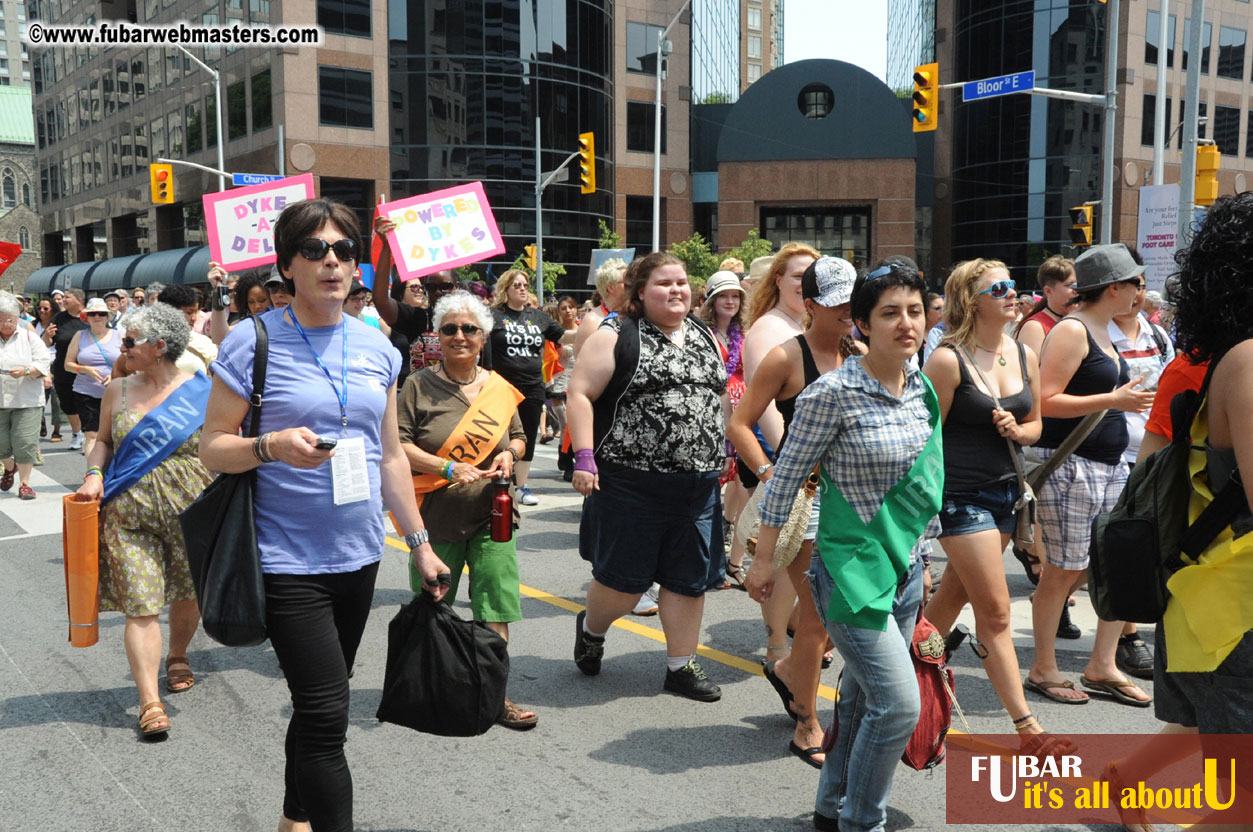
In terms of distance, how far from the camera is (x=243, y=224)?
8.88 m

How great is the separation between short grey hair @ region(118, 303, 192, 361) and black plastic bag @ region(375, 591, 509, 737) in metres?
2.10

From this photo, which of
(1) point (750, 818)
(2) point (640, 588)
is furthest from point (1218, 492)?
(2) point (640, 588)

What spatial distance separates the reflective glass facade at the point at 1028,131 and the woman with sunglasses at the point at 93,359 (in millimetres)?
41024

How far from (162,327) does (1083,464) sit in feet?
13.7

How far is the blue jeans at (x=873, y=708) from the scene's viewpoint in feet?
10.3

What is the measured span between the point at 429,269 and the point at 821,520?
18.1ft

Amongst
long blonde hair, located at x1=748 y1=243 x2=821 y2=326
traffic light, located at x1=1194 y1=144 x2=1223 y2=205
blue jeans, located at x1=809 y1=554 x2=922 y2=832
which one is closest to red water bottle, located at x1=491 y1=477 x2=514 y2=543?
long blonde hair, located at x1=748 y1=243 x2=821 y2=326

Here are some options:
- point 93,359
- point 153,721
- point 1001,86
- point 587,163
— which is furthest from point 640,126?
point 153,721

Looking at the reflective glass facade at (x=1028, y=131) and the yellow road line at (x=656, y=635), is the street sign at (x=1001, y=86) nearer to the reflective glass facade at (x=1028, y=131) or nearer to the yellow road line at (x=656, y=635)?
the yellow road line at (x=656, y=635)

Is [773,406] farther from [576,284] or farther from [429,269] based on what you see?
[576,284]

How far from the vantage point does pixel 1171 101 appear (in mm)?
45875

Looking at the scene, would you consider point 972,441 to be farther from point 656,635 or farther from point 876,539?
point 656,635

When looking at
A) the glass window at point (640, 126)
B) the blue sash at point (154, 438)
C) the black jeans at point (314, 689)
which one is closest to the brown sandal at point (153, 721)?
the blue sash at point (154, 438)

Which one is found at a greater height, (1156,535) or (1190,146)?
(1190,146)
